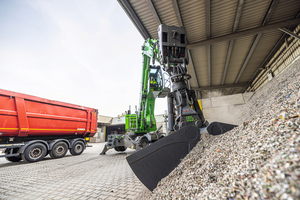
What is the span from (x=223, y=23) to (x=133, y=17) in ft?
16.0

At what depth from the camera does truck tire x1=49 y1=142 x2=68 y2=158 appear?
274 inches

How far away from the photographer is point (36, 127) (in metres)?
6.53

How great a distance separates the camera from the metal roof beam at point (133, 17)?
251 inches

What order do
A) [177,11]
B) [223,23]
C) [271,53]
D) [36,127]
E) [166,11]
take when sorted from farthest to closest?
1. [271,53]
2. [223,23]
3. [166,11]
4. [177,11]
5. [36,127]

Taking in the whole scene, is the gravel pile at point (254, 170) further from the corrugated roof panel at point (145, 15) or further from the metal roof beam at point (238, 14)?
the metal roof beam at point (238, 14)

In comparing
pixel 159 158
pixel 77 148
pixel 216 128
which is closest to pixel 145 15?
pixel 216 128

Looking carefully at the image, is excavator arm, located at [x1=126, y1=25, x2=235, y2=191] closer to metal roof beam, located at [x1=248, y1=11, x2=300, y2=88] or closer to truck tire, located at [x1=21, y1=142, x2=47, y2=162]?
truck tire, located at [x1=21, y1=142, x2=47, y2=162]

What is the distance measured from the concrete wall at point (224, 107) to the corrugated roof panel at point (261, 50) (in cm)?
317

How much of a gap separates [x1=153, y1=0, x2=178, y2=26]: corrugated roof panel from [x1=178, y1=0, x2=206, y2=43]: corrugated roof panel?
0.42m

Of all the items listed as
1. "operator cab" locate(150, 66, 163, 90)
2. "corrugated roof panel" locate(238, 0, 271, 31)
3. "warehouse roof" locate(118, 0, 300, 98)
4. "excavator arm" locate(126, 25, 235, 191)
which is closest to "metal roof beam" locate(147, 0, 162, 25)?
"warehouse roof" locate(118, 0, 300, 98)

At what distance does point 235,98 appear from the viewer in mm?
10266

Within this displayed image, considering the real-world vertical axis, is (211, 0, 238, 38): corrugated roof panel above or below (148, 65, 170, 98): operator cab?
above

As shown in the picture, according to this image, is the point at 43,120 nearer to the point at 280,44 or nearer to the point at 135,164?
the point at 135,164

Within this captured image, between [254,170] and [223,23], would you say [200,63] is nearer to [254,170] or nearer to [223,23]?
[223,23]
